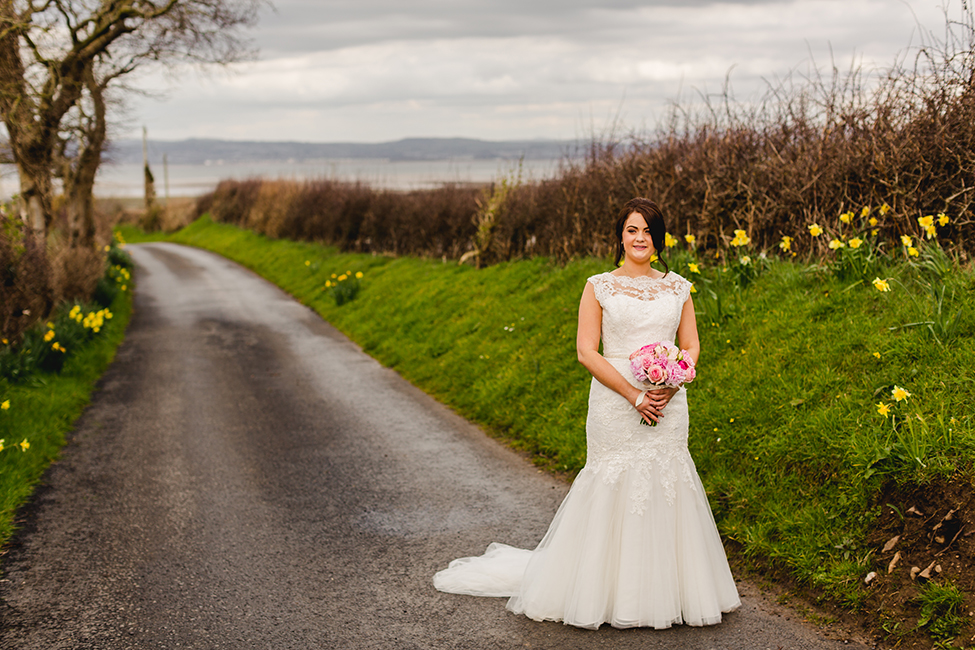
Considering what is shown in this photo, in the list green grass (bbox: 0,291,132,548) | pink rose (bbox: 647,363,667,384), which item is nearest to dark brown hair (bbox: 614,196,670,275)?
pink rose (bbox: 647,363,667,384)

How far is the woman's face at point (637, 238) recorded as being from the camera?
4.26m

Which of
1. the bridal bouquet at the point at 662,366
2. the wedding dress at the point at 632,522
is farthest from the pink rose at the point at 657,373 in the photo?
the wedding dress at the point at 632,522

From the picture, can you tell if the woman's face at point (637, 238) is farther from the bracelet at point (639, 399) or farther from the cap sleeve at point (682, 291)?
the bracelet at point (639, 399)

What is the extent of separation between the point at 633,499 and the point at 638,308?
111cm

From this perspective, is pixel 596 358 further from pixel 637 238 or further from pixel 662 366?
pixel 637 238

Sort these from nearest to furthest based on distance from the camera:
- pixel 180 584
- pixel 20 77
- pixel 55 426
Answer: pixel 180 584 → pixel 55 426 → pixel 20 77

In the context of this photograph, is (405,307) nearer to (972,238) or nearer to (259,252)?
(972,238)

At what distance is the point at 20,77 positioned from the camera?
12.5 meters

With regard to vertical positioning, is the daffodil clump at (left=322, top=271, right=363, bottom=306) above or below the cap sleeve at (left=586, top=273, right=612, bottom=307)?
below

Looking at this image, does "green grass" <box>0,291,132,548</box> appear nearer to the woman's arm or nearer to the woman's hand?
the woman's arm

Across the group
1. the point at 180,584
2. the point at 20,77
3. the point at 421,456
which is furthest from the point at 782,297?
the point at 20,77

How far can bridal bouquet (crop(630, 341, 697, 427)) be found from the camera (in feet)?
13.4

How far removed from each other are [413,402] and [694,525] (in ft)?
19.9

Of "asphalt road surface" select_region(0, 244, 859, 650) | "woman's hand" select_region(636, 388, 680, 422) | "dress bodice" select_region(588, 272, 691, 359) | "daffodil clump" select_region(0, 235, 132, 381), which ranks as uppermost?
"dress bodice" select_region(588, 272, 691, 359)
